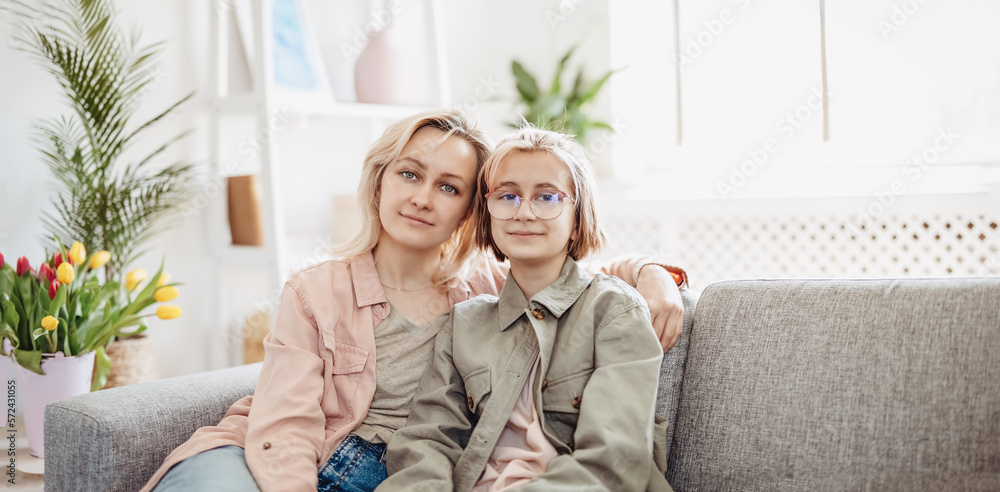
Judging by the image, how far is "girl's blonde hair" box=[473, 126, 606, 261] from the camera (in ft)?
4.52

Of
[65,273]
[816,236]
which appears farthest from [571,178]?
[816,236]

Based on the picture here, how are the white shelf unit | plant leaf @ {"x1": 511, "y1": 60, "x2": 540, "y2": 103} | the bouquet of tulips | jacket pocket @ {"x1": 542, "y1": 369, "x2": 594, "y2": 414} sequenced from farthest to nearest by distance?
plant leaf @ {"x1": 511, "y1": 60, "x2": 540, "y2": 103}
the white shelf unit
the bouquet of tulips
jacket pocket @ {"x1": 542, "y1": 369, "x2": 594, "y2": 414}

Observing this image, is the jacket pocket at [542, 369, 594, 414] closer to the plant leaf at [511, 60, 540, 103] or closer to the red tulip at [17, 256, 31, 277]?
the red tulip at [17, 256, 31, 277]

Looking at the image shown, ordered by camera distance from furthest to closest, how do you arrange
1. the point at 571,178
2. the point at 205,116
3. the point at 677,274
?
the point at 205,116 → the point at 677,274 → the point at 571,178

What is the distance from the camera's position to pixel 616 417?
1.17m

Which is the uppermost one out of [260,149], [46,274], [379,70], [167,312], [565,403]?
[379,70]

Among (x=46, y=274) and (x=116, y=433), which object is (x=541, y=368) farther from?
(x=46, y=274)

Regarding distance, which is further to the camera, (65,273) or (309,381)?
(65,273)

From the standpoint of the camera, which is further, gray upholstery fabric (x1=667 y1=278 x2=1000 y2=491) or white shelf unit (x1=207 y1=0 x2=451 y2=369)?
white shelf unit (x1=207 y1=0 x2=451 y2=369)

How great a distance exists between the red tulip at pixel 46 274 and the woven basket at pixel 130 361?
0.43 m

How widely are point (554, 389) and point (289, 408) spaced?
1.52ft

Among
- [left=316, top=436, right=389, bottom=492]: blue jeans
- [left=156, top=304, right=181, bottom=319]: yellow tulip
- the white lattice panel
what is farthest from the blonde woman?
the white lattice panel

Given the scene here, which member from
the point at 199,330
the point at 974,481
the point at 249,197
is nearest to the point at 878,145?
the point at 974,481

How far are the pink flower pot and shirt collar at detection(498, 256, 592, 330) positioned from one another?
3.45 ft
